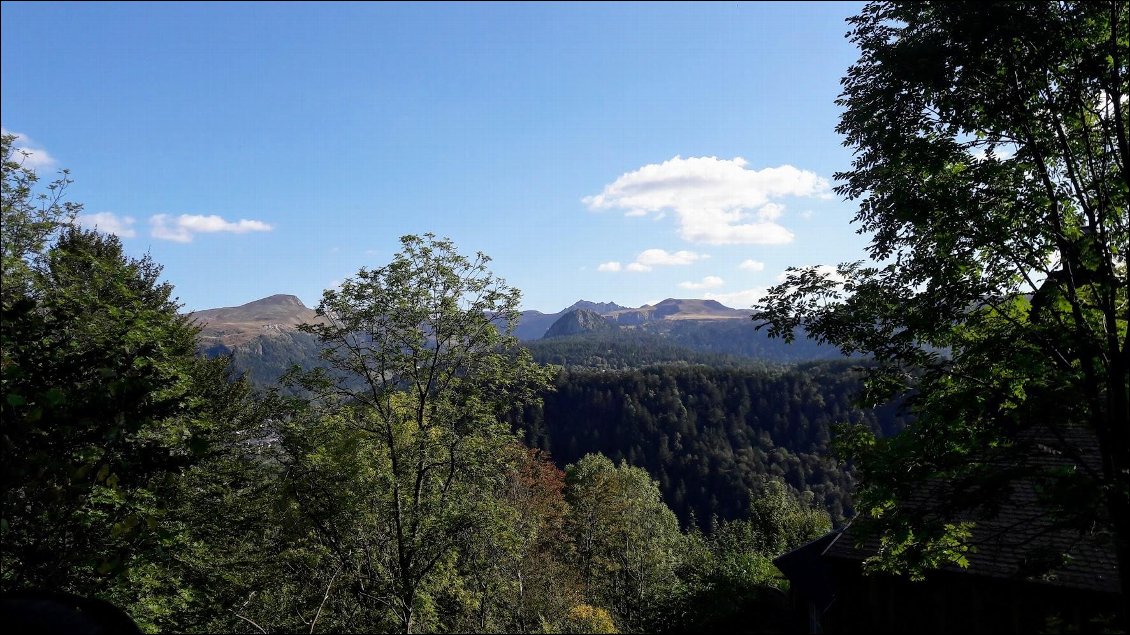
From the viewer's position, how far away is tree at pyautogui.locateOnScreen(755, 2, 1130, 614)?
7211mm

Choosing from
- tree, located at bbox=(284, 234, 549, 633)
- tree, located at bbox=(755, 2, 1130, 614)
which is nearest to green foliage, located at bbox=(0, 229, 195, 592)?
tree, located at bbox=(284, 234, 549, 633)

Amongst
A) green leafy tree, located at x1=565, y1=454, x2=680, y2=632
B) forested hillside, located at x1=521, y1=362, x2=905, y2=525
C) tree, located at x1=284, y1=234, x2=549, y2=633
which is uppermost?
tree, located at x1=284, y1=234, x2=549, y2=633

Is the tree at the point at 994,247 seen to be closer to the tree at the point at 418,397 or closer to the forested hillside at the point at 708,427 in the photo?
the tree at the point at 418,397

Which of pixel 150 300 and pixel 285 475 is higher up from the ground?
pixel 150 300

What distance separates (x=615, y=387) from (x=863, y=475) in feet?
564

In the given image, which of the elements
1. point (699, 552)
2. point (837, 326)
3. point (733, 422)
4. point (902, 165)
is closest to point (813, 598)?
point (837, 326)

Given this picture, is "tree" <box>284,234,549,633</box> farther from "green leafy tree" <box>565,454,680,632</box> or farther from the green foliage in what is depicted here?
"green leafy tree" <box>565,454,680,632</box>

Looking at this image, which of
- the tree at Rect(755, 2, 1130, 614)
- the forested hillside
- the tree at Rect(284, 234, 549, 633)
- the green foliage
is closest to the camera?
the green foliage

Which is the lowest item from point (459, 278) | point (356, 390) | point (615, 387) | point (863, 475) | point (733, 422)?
point (733, 422)

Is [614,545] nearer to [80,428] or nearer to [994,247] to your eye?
[994,247]

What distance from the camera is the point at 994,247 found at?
25.5 feet

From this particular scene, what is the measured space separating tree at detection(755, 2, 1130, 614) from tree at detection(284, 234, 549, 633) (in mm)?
10765

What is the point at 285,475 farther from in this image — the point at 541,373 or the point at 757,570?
the point at 757,570

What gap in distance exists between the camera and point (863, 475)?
8.97 meters
